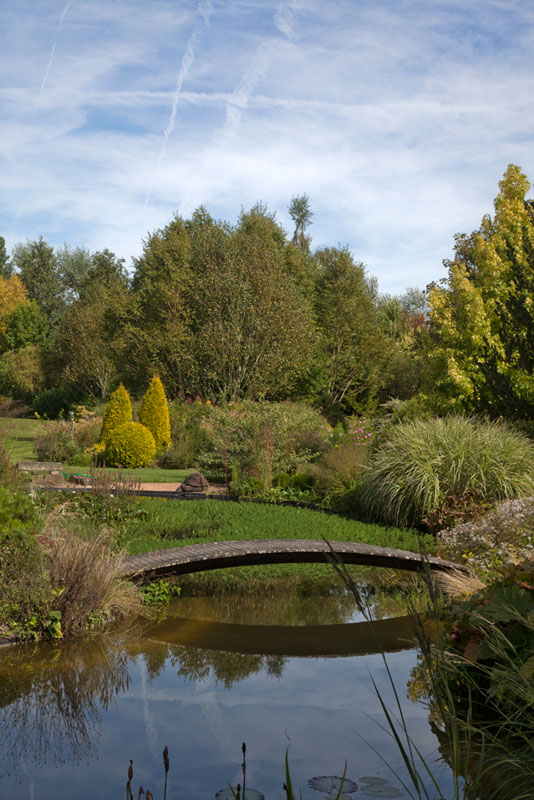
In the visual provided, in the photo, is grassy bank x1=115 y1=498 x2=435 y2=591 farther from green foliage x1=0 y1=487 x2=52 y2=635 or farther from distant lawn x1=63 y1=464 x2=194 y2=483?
distant lawn x1=63 y1=464 x2=194 y2=483

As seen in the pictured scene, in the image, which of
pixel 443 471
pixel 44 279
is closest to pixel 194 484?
pixel 443 471

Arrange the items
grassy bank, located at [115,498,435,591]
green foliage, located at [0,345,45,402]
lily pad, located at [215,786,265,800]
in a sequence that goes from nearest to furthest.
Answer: lily pad, located at [215,786,265,800], grassy bank, located at [115,498,435,591], green foliage, located at [0,345,45,402]

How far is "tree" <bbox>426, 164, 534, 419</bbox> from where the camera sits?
12344mm

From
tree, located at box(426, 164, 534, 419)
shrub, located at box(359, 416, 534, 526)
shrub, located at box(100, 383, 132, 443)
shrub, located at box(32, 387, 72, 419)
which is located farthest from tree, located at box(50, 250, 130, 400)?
shrub, located at box(359, 416, 534, 526)

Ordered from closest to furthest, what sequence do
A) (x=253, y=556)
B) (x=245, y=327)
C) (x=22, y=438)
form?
(x=253, y=556), (x=245, y=327), (x=22, y=438)

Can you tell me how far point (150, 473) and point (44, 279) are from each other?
31.4 metres

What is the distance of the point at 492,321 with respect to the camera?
15.9m

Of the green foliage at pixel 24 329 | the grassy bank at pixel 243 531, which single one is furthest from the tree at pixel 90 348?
the grassy bank at pixel 243 531

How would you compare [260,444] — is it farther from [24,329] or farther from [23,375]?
[24,329]

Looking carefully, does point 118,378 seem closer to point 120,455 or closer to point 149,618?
point 120,455

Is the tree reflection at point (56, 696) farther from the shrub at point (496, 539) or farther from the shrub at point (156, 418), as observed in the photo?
the shrub at point (156, 418)

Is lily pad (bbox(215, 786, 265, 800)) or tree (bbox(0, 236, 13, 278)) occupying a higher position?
tree (bbox(0, 236, 13, 278))

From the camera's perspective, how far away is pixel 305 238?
35.9 metres

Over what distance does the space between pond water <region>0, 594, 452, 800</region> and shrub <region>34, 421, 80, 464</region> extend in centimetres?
1164
